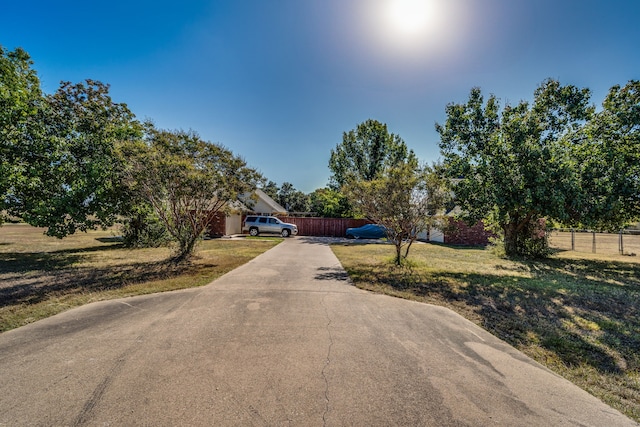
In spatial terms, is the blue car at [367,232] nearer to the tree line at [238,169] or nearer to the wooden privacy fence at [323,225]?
the wooden privacy fence at [323,225]

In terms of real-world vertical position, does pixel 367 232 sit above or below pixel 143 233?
below

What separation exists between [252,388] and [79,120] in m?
14.3

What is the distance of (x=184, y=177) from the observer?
29.8 ft

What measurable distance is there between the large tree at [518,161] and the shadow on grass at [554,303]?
267cm

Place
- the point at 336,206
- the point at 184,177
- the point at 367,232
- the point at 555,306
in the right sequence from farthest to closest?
1. the point at 336,206
2. the point at 367,232
3. the point at 184,177
4. the point at 555,306

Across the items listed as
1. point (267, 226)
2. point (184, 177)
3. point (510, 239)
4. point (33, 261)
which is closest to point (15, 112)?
point (33, 261)

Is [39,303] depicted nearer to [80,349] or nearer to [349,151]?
[80,349]

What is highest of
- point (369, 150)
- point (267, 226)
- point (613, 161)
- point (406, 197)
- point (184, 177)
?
point (369, 150)

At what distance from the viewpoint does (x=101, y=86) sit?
41.2ft

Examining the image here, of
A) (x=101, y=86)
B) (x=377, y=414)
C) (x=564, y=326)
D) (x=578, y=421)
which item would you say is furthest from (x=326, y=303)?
(x=101, y=86)

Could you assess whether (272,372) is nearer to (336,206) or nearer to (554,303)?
(554,303)

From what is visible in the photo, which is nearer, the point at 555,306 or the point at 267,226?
the point at 555,306

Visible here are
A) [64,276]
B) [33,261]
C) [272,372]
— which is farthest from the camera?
[33,261]

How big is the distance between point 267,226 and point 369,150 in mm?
13780
